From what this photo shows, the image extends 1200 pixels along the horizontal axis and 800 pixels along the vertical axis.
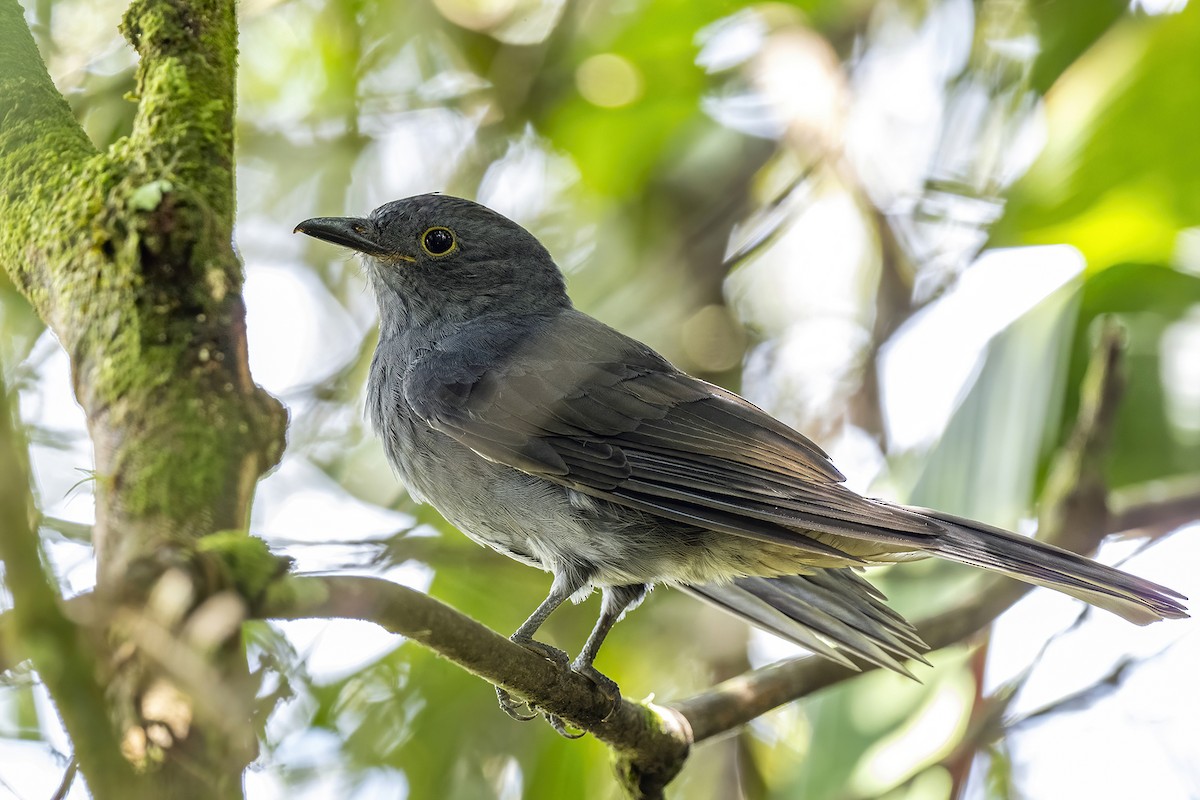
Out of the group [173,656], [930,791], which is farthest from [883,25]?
[173,656]

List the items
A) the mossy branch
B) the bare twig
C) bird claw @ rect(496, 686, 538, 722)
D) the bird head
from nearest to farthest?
1. the mossy branch
2. the bare twig
3. bird claw @ rect(496, 686, 538, 722)
4. the bird head

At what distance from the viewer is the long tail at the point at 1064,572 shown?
306 cm

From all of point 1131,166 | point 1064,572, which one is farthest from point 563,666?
point 1131,166

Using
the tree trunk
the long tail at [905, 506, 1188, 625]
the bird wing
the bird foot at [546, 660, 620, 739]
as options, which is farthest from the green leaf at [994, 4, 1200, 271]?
the tree trunk

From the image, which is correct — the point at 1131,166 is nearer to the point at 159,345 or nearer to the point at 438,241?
the point at 438,241

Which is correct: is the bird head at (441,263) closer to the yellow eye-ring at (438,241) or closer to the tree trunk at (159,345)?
the yellow eye-ring at (438,241)

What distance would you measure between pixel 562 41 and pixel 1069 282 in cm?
337

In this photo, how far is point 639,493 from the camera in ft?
12.2

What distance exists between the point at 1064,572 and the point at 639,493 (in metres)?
1.32

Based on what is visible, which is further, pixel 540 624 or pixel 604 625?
pixel 604 625

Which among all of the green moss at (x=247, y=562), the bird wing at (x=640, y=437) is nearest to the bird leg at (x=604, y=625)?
the bird wing at (x=640, y=437)

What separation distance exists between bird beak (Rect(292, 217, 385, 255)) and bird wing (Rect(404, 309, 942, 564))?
584mm

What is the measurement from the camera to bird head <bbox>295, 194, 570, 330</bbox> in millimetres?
4816

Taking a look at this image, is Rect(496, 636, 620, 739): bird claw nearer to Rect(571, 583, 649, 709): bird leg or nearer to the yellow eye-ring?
Rect(571, 583, 649, 709): bird leg
